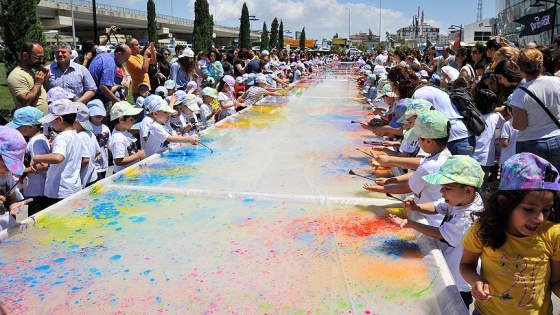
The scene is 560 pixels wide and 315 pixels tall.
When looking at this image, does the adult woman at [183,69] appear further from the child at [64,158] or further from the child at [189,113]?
the child at [64,158]

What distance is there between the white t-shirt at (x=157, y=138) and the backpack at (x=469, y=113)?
2601 mm

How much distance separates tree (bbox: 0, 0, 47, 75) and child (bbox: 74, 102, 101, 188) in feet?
34.2

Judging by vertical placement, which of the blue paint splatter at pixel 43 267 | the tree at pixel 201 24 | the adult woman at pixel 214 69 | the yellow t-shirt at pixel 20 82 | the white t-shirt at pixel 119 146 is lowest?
the blue paint splatter at pixel 43 267

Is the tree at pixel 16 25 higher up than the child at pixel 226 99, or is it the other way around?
the tree at pixel 16 25

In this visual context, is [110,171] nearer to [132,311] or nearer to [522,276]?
[132,311]

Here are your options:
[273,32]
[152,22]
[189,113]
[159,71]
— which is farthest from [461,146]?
[273,32]

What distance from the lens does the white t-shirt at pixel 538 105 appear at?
3.49m

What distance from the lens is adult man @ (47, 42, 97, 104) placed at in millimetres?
4895

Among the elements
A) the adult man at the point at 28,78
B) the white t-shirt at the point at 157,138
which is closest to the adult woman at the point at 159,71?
the adult man at the point at 28,78

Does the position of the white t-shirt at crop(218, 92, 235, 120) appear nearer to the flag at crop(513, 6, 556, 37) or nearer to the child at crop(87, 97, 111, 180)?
the child at crop(87, 97, 111, 180)

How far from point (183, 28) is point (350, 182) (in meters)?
66.3

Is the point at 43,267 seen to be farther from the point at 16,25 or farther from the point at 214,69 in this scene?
the point at 16,25

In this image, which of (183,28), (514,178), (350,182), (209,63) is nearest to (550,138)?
(350,182)

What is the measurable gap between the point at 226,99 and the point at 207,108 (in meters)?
0.84
